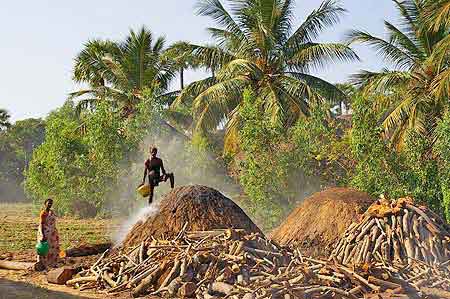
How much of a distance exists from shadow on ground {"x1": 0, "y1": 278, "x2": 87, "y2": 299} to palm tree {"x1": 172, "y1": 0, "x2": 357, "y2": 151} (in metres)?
11.4

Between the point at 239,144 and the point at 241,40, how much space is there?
456 centimetres

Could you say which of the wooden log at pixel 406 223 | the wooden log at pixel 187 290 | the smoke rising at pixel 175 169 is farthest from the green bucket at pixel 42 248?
the smoke rising at pixel 175 169

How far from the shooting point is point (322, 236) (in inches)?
519

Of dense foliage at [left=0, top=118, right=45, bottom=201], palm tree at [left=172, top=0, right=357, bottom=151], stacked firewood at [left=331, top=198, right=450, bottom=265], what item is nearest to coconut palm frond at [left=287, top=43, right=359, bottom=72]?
palm tree at [left=172, top=0, right=357, bottom=151]

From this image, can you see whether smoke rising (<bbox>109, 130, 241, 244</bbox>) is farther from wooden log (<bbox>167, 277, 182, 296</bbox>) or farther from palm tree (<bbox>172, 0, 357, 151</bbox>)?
wooden log (<bbox>167, 277, 182, 296</bbox>)

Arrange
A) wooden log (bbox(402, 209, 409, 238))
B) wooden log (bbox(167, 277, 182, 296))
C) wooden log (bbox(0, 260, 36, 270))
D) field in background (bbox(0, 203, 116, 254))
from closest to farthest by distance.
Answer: wooden log (bbox(167, 277, 182, 296)) < wooden log (bbox(402, 209, 409, 238)) < wooden log (bbox(0, 260, 36, 270)) < field in background (bbox(0, 203, 116, 254))

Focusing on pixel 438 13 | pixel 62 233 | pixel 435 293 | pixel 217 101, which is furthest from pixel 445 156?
pixel 62 233

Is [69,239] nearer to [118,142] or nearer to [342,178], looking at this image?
[118,142]

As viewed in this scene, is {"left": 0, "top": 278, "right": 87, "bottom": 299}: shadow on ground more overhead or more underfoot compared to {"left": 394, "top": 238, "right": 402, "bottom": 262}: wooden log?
more underfoot

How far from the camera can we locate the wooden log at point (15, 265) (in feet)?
39.0

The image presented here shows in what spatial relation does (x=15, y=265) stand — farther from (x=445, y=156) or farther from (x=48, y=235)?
(x=445, y=156)

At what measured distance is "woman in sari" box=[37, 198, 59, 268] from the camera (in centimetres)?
1208

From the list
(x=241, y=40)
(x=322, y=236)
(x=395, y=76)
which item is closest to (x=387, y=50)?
(x=395, y=76)

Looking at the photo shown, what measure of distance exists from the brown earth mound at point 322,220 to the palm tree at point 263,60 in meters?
6.55
